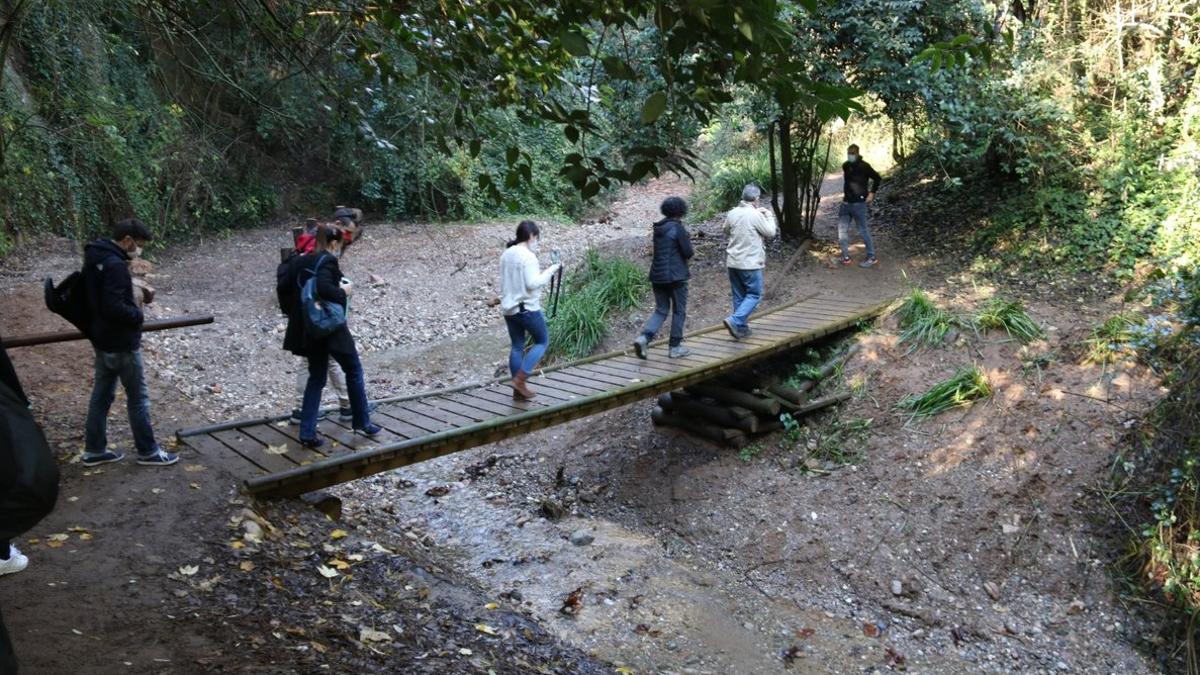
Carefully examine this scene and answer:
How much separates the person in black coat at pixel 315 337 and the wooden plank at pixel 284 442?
10cm

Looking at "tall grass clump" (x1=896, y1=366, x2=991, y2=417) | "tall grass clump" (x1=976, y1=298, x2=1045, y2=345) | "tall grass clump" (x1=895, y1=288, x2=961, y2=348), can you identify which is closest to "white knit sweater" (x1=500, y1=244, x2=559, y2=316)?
"tall grass clump" (x1=896, y1=366, x2=991, y2=417)

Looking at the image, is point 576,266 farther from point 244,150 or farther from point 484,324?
point 244,150

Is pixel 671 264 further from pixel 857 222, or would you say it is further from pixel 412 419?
pixel 857 222

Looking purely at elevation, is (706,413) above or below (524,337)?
below

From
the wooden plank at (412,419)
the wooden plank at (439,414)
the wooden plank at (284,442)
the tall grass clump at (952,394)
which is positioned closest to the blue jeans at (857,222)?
the tall grass clump at (952,394)

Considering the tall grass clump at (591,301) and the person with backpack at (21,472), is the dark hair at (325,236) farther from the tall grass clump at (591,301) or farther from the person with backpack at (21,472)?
the tall grass clump at (591,301)

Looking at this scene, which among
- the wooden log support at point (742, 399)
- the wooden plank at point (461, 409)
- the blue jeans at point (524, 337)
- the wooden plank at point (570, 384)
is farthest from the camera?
the wooden log support at point (742, 399)

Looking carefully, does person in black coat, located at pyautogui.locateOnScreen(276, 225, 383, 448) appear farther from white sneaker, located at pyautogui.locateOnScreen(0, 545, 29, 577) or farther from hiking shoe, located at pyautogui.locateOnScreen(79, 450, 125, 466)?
white sneaker, located at pyautogui.locateOnScreen(0, 545, 29, 577)

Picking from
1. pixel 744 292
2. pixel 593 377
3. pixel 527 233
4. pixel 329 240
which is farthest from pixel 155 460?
pixel 744 292

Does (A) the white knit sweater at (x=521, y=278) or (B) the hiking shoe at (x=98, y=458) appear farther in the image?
(A) the white knit sweater at (x=521, y=278)

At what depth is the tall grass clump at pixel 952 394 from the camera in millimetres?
→ 8383

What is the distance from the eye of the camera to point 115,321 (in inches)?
212

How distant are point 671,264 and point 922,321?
3.16m

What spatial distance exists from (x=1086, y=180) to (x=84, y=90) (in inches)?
507
